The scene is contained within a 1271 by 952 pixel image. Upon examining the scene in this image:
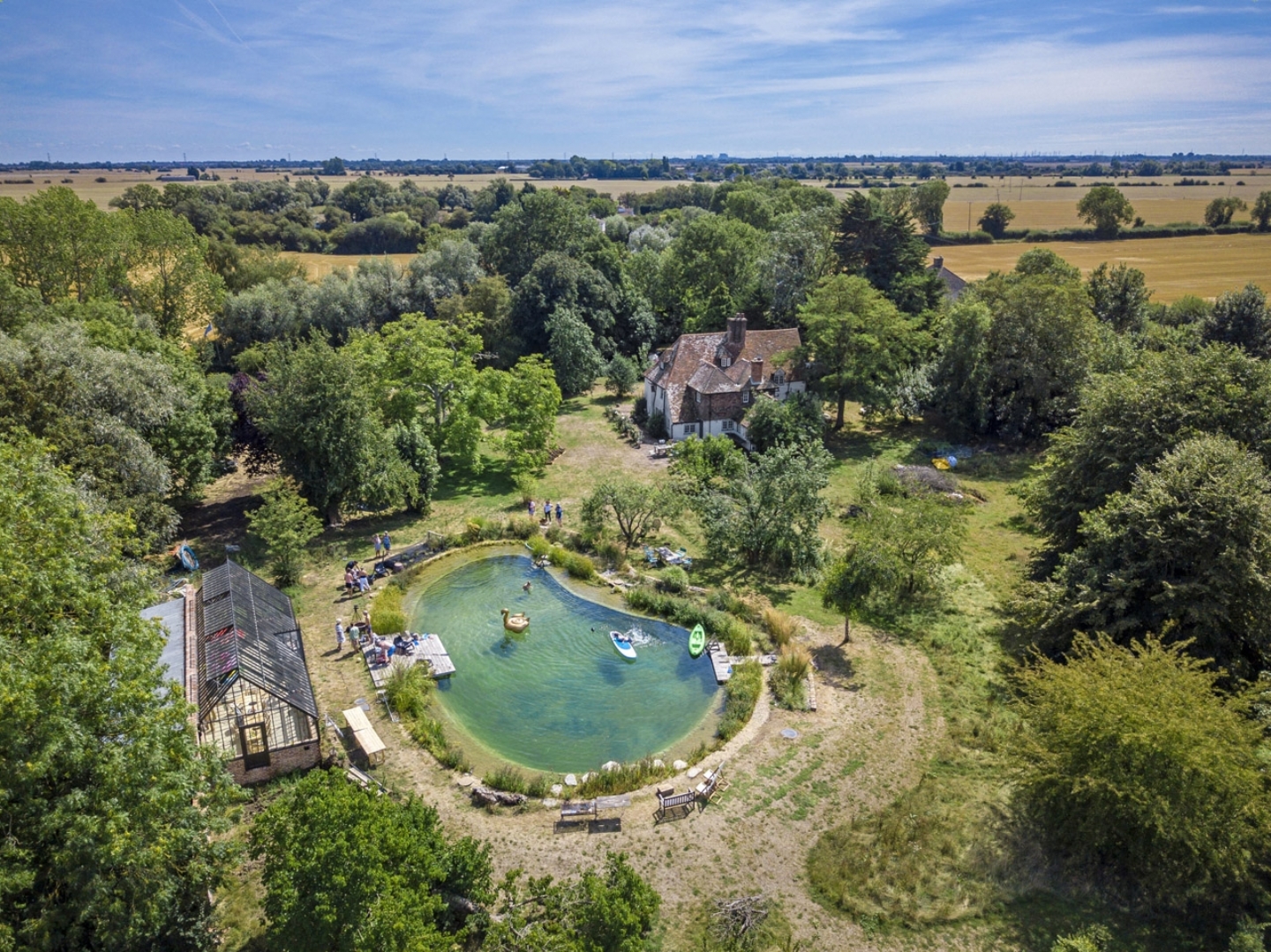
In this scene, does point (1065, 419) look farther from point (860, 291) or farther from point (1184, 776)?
point (1184, 776)

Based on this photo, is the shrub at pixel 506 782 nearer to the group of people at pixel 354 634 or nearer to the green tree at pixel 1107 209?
the group of people at pixel 354 634

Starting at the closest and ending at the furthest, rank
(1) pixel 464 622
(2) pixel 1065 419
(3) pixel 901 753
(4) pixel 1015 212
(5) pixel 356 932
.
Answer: (5) pixel 356 932 → (3) pixel 901 753 → (1) pixel 464 622 → (2) pixel 1065 419 → (4) pixel 1015 212

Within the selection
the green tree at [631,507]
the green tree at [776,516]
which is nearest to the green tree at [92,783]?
the green tree at [631,507]

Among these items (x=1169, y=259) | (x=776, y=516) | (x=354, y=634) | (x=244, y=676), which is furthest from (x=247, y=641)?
(x=1169, y=259)

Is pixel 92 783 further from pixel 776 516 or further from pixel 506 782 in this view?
pixel 776 516

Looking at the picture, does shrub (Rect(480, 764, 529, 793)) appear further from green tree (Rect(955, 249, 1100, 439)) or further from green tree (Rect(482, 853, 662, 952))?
green tree (Rect(955, 249, 1100, 439))

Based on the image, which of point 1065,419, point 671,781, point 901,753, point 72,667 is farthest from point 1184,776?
point 1065,419
